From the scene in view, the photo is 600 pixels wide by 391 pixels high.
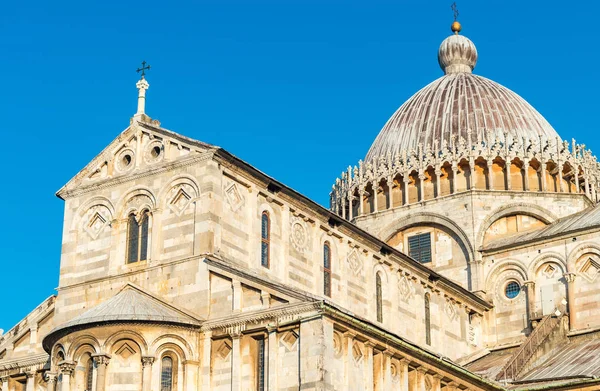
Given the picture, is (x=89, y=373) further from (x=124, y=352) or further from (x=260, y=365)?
(x=260, y=365)

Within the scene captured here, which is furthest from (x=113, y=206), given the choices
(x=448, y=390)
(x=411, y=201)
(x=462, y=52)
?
(x=462, y=52)

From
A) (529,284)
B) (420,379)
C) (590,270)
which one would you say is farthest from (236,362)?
(590,270)

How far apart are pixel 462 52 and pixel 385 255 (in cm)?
1956

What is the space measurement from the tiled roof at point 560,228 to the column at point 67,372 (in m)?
21.3

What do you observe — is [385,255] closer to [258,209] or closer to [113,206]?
[258,209]

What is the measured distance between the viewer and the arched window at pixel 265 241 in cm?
3681

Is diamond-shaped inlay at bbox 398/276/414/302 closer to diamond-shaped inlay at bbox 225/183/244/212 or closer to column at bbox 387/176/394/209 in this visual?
column at bbox 387/176/394/209

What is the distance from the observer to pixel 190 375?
3325cm

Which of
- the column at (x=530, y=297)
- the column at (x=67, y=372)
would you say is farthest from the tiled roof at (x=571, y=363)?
the column at (x=67, y=372)

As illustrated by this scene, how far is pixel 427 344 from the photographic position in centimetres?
4366

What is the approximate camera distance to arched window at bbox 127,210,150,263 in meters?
36.6

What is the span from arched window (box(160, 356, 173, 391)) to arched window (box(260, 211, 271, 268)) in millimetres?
4837

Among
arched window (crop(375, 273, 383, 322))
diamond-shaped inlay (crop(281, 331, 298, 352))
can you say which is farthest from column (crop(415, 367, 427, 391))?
diamond-shaped inlay (crop(281, 331, 298, 352))

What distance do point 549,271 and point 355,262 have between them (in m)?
9.93
